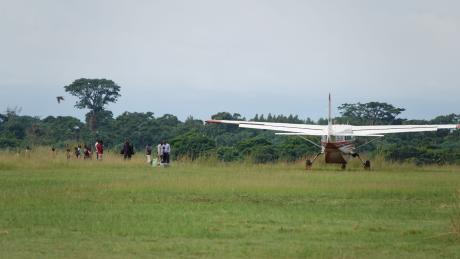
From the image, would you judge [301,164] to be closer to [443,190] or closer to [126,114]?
[443,190]

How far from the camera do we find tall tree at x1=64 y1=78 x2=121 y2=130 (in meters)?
97.9

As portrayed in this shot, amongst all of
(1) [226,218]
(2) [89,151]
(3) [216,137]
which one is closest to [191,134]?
(2) [89,151]

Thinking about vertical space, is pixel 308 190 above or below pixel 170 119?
below

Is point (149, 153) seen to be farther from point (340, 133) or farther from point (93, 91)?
point (93, 91)

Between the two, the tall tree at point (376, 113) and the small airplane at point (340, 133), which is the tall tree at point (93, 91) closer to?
the tall tree at point (376, 113)

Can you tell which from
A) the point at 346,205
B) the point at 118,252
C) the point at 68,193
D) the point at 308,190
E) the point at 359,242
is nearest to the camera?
the point at 118,252

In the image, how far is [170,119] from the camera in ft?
319

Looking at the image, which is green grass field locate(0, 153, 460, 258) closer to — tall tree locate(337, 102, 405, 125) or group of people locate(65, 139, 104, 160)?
group of people locate(65, 139, 104, 160)

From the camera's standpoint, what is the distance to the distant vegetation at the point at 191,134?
196ft

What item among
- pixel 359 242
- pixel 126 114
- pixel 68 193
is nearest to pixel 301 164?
pixel 68 193

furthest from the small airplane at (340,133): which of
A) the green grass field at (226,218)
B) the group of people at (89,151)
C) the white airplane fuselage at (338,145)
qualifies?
the green grass field at (226,218)

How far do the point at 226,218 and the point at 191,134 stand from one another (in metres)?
45.3

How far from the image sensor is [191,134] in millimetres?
62438

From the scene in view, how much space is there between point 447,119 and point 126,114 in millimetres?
33068
